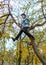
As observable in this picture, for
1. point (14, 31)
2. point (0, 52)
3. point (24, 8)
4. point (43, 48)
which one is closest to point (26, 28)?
point (24, 8)

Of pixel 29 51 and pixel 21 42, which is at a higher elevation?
pixel 21 42

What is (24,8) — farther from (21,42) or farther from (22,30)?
(21,42)

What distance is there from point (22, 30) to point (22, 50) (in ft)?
37.3

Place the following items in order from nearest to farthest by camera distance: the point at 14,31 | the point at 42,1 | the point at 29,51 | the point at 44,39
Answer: the point at 42,1, the point at 14,31, the point at 44,39, the point at 29,51

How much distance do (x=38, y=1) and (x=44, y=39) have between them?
29.1 feet

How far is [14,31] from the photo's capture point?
1988cm

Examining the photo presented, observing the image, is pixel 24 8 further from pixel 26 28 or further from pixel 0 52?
pixel 0 52

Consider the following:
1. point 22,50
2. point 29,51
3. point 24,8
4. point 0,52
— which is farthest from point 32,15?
point 0,52

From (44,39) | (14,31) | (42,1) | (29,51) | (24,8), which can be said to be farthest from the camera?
(29,51)

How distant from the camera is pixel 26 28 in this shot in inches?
446

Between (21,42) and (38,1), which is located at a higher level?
(38,1)

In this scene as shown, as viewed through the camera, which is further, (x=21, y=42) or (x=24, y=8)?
(x=21, y=42)

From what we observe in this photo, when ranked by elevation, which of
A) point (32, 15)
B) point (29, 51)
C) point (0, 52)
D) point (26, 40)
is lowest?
point (0, 52)

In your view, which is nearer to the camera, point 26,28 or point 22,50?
point 26,28
